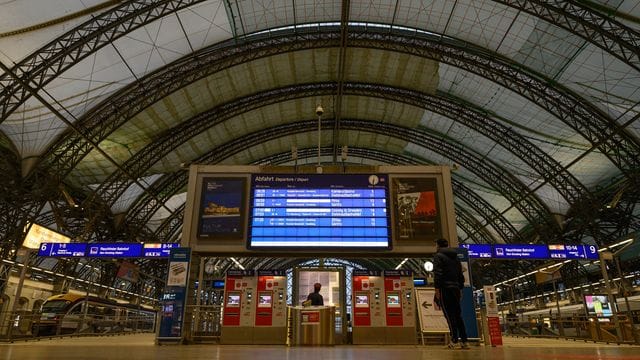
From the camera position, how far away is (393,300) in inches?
477

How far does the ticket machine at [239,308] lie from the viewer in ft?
37.9

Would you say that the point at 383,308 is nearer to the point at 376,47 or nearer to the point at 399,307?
the point at 399,307

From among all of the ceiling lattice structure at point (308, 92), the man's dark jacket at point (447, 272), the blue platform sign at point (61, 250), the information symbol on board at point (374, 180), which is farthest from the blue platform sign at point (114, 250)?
the man's dark jacket at point (447, 272)

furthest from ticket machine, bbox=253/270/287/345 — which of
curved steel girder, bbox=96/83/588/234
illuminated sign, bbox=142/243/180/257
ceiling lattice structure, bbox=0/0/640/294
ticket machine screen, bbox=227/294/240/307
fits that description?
curved steel girder, bbox=96/83/588/234

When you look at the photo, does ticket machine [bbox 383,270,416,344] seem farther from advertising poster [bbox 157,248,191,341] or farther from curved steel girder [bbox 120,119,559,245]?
curved steel girder [bbox 120,119,559,245]

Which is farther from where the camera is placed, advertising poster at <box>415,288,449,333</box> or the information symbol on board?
the information symbol on board

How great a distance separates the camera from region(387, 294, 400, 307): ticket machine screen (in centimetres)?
1204

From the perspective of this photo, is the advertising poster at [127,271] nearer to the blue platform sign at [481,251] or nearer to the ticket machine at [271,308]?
the ticket machine at [271,308]

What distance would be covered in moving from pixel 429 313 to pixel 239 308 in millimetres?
5568

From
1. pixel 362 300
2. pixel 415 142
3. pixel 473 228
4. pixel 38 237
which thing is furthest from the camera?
pixel 473 228

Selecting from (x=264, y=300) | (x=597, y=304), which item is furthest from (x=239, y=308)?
(x=597, y=304)

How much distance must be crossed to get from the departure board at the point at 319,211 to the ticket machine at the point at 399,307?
2046mm

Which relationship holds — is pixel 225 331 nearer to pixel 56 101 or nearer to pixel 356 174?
pixel 356 174

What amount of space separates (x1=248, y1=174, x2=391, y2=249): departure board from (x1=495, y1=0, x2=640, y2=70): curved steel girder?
10.5m
